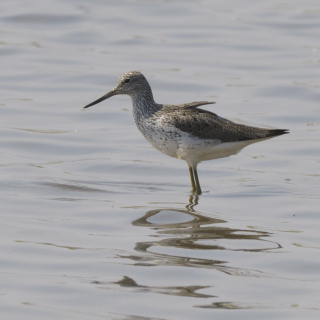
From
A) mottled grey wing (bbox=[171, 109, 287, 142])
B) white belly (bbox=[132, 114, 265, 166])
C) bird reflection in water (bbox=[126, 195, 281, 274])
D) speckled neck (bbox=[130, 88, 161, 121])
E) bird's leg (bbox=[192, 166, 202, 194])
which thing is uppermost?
speckled neck (bbox=[130, 88, 161, 121])

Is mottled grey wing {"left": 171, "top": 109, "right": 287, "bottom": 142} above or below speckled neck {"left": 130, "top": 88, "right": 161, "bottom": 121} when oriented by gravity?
below

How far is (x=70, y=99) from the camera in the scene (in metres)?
15.7

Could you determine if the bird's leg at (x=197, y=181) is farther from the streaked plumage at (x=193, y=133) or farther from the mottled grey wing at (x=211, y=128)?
the mottled grey wing at (x=211, y=128)

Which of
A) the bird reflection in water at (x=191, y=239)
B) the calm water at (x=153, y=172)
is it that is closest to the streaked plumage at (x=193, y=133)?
the calm water at (x=153, y=172)

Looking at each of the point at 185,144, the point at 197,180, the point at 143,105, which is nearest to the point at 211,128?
the point at 185,144

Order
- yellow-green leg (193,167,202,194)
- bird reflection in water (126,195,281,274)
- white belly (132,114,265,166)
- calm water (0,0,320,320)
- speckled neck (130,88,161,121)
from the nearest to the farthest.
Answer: calm water (0,0,320,320)
bird reflection in water (126,195,281,274)
white belly (132,114,265,166)
yellow-green leg (193,167,202,194)
speckled neck (130,88,161,121)

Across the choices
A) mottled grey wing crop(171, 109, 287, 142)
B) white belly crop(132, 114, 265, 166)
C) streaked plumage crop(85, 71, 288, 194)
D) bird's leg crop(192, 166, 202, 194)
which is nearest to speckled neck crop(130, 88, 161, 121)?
streaked plumage crop(85, 71, 288, 194)

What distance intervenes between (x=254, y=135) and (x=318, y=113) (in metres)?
3.88

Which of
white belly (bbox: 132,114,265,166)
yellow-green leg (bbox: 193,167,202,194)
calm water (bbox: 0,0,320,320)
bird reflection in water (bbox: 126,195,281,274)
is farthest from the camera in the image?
yellow-green leg (bbox: 193,167,202,194)

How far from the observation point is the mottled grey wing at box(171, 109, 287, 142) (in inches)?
438

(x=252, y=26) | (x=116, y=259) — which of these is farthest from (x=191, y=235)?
(x=252, y=26)

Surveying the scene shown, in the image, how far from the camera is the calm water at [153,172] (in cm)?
768

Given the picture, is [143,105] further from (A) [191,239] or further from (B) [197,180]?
(A) [191,239]

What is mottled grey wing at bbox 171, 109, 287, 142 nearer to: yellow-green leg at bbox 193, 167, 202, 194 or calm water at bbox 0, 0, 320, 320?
yellow-green leg at bbox 193, 167, 202, 194
